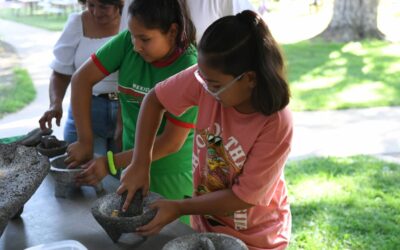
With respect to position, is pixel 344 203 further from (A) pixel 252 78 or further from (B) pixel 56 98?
(A) pixel 252 78

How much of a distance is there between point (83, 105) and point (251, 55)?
768 millimetres

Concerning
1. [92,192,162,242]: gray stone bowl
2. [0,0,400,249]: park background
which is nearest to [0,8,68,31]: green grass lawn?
[0,0,400,249]: park background

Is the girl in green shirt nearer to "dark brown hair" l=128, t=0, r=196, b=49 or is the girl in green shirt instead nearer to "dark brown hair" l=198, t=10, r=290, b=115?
"dark brown hair" l=128, t=0, r=196, b=49

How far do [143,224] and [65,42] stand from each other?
1.38 m

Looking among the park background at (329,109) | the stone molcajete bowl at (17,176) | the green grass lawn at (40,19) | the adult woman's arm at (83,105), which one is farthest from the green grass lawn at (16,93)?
the stone molcajete bowl at (17,176)

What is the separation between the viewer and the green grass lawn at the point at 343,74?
611 centimetres

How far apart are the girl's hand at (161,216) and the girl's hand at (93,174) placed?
33 centimetres

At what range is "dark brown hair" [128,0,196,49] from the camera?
1.71 meters

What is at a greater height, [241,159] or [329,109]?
[241,159]

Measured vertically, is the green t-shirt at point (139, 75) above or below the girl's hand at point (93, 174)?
above

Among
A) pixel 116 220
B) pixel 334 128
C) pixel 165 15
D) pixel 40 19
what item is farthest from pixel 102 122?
pixel 40 19

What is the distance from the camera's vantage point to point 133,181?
161 cm

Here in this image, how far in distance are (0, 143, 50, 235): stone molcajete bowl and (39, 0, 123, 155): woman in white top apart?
68cm

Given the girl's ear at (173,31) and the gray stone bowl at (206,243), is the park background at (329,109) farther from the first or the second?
the gray stone bowl at (206,243)
